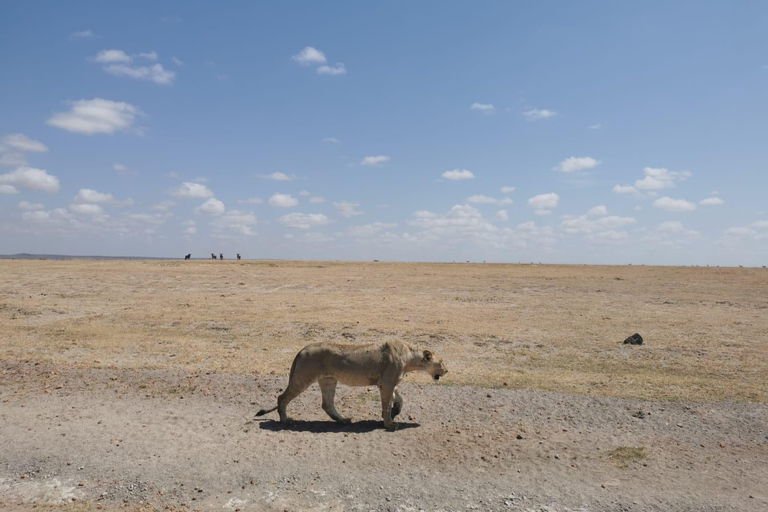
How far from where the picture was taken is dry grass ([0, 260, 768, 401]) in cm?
1455

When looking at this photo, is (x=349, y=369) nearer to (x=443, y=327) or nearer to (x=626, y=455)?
(x=626, y=455)

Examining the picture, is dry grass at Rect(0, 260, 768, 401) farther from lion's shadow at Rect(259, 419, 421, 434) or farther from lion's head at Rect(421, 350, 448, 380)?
lion's shadow at Rect(259, 419, 421, 434)

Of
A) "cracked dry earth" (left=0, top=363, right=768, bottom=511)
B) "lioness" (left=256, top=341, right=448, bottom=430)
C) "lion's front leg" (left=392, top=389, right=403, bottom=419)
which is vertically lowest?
"cracked dry earth" (left=0, top=363, right=768, bottom=511)

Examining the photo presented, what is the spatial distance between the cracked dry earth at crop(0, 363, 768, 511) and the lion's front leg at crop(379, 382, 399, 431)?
0.22 metres

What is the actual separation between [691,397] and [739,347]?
311 inches

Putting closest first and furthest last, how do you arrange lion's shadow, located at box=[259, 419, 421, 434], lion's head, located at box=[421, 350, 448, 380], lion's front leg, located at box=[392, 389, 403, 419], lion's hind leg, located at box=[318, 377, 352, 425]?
lion's shadow, located at box=[259, 419, 421, 434] < lion's hind leg, located at box=[318, 377, 352, 425] < lion's front leg, located at box=[392, 389, 403, 419] < lion's head, located at box=[421, 350, 448, 380]

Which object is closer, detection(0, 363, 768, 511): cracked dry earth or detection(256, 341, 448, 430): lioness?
detection(0, 363, 768, 511): cracked dry earth

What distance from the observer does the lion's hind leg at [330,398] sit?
32.7 ft

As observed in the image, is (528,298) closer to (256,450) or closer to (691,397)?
(691,397)

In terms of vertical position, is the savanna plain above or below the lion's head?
below

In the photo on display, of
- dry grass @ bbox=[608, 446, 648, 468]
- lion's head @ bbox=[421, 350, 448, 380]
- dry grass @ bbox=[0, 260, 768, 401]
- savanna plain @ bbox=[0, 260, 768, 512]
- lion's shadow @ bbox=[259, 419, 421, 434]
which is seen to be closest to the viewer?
savanna plain @ bbox=[0, 260, 768, 512]

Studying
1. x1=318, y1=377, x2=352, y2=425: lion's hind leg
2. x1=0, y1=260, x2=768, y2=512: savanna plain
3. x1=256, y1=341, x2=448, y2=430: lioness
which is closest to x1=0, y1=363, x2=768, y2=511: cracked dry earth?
x1=0, y1=260, x2=768, y2=512: savanna plain

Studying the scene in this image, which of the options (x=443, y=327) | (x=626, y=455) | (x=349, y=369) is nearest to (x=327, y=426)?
(x=349, y=369)

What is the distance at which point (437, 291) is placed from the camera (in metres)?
36.8
